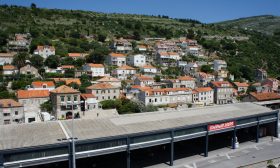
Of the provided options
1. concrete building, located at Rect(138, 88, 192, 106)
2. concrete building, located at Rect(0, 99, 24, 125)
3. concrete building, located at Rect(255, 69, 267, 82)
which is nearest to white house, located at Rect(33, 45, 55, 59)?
concrete building, located at Rect(138, 88, 192, 106)

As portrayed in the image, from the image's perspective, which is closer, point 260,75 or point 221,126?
point 221,126

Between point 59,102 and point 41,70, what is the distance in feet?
85.9

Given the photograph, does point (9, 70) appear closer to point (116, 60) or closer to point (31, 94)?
point (31, 94)

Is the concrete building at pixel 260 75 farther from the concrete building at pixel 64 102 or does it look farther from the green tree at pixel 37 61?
the green tree at pixel 37 61

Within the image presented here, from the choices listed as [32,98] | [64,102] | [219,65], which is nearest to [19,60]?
[32,98]

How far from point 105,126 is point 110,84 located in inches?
1380

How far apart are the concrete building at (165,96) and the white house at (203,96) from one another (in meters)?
1.92

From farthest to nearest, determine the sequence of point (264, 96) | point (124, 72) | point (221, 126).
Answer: point (124, 72)
point (264, 96)
point (221, 126)

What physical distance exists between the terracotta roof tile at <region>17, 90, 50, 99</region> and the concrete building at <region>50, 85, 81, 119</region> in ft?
9.47

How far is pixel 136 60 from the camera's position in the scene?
9300 centimetres

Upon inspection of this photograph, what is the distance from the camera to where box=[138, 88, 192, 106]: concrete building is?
212 feet

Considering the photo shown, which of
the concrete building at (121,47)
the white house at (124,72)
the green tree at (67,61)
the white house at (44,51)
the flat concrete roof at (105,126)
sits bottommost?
the flat concrete roof at (105,126)

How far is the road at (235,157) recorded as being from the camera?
1254 inches

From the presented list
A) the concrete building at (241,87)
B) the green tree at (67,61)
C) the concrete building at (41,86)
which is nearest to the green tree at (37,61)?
the green tree at (67,61)
